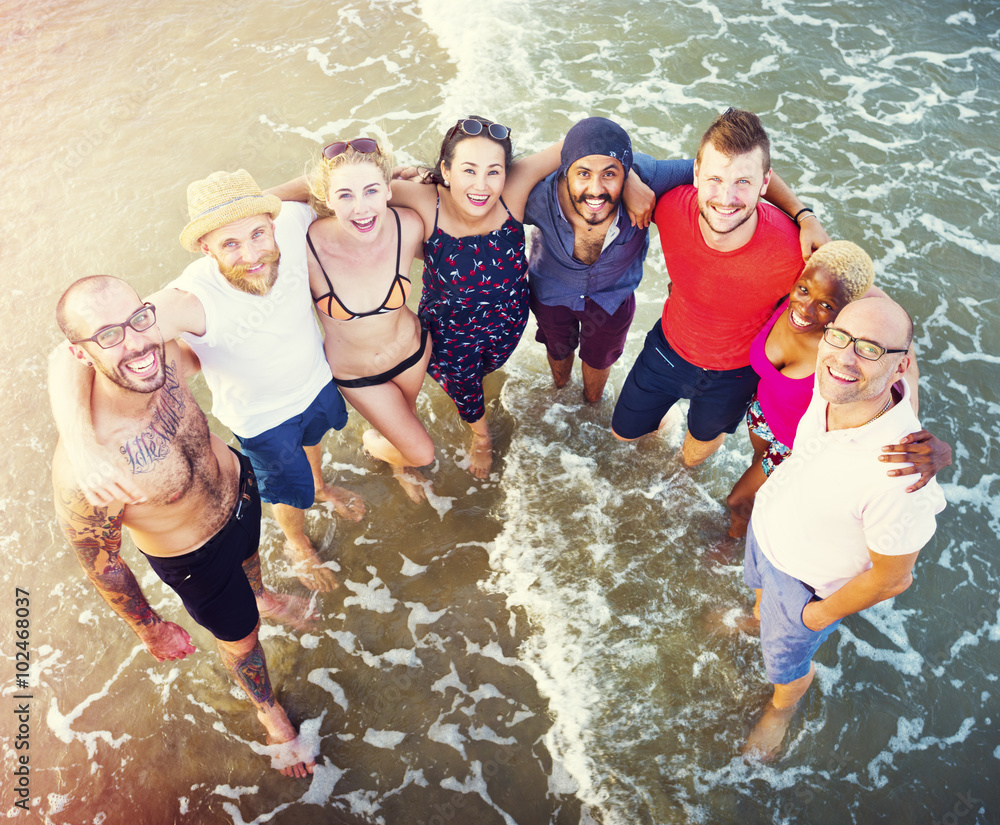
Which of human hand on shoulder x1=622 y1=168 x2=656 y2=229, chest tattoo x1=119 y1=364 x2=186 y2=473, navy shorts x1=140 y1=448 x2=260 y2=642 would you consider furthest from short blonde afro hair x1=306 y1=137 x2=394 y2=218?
navy shorts x1=140 y1=448 x2=260 y2=642

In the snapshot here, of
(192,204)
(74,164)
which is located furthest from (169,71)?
(192,204)

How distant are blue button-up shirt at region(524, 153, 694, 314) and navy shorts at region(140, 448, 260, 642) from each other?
2312mm

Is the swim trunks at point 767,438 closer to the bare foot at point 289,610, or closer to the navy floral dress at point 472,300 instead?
the navy floral dress at point 472,300

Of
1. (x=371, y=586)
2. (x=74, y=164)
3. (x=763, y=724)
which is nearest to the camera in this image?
(x=763, y=724)

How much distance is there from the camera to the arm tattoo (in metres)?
2.61

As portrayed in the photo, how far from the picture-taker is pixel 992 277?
20.2ft

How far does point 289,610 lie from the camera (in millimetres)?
4398

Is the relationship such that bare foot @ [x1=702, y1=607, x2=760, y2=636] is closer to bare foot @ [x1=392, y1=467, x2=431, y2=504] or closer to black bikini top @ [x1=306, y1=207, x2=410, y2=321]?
bare foot @ [x1=392, y1=467, x2=431, y2=504]

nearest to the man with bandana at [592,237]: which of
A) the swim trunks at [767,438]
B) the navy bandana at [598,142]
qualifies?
the navy bandana at [598,142]

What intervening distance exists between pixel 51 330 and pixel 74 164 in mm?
2843

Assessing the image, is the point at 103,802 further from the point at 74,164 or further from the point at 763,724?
the point at 74,164

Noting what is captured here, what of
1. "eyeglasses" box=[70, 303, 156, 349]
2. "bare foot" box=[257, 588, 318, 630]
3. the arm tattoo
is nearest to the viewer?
"eyeglasses" box=[70, 303, 156, 349]

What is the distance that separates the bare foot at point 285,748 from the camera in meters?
3.80

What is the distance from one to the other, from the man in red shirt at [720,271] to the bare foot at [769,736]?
1.87m
